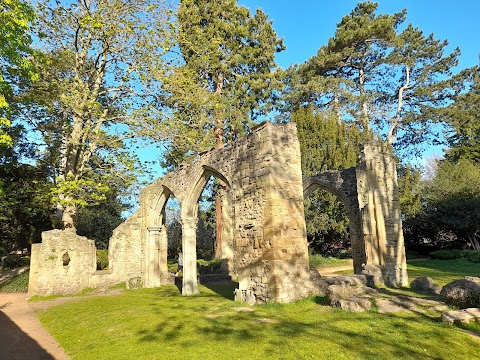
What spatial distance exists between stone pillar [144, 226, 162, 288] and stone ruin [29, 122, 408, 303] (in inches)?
1.6

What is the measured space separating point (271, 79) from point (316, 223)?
10.7 m

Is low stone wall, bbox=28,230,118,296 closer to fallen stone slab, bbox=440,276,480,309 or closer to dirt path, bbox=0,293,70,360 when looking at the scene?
dirt path, bbox=0,293,70,360

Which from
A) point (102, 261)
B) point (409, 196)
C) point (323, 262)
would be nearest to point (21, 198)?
point (102, 261)

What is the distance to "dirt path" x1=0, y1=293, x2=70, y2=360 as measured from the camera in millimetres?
5926

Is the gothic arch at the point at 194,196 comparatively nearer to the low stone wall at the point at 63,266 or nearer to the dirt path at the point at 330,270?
the low stone wall at the point at 63,266

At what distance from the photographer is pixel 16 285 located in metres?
14.4

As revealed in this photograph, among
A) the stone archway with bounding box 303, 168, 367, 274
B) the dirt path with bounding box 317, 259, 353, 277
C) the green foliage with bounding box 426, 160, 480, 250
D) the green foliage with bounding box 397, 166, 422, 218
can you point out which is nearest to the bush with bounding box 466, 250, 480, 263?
the green foliage with bounding box 426, 160, 480, 250

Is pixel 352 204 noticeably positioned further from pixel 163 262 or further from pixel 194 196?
pixel 163 262

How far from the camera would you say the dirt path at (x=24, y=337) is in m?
5.93

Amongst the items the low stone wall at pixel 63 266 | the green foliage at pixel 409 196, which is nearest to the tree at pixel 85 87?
the low stone wall at pixel 63 266

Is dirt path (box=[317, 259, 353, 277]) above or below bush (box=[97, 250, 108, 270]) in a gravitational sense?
below

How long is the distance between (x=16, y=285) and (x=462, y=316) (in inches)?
615

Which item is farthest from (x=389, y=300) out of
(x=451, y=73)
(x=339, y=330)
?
(x=451, y=73)

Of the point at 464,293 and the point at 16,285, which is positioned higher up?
the point at 464,293
